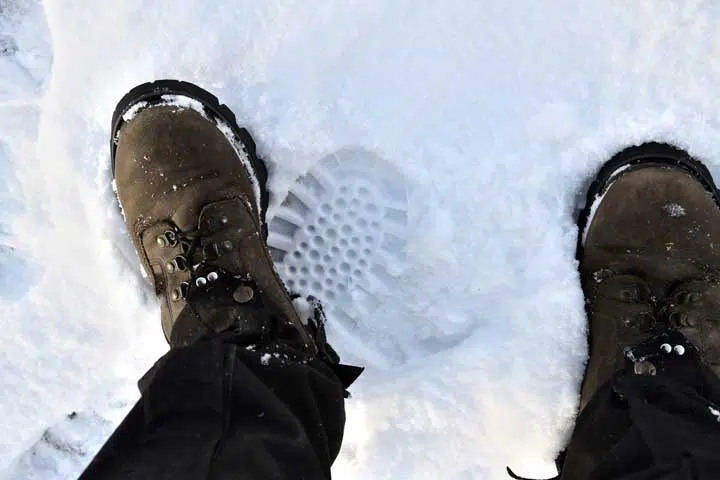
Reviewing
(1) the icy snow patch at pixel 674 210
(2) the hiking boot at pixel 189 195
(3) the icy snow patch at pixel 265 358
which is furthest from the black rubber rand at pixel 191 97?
(1) the icy snow patch at pixel 674 210

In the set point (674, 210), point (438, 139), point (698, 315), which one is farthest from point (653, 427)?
point (438, 139)

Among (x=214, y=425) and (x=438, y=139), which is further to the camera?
(x=438, y=139)

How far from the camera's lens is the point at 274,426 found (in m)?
0.88

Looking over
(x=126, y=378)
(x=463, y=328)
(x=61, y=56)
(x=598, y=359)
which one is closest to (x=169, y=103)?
(x=61, y=56)

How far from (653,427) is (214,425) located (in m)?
0.58

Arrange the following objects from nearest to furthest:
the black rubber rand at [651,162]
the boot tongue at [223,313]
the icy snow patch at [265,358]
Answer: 1. the icy snow patch at [265,358]
2. the boot tongue at [223,313]
3. the black rubber rand at [651,162]

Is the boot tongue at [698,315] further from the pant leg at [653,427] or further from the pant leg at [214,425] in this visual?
the pant leg at [214,425]

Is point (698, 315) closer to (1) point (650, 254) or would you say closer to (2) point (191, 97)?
(1) point (650, 254)

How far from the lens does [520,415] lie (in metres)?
1.30

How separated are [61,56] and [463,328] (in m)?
0.95

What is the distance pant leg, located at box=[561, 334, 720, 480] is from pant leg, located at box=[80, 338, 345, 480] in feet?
1.34

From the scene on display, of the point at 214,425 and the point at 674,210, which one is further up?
the point at 674,210

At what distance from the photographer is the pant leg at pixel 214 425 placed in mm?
805

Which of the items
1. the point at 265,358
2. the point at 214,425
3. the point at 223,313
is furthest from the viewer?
the point at 223,313
